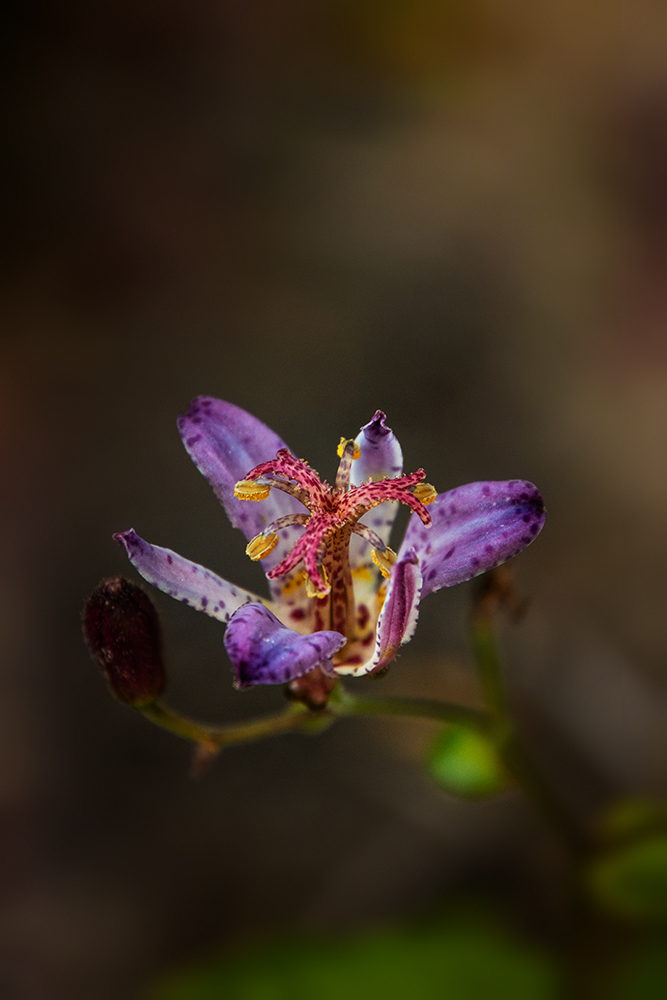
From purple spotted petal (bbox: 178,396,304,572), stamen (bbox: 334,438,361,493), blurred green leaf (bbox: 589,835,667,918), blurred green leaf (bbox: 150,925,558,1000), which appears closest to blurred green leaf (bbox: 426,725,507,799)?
blurred green leaf (bbox: 589,835,667,918)

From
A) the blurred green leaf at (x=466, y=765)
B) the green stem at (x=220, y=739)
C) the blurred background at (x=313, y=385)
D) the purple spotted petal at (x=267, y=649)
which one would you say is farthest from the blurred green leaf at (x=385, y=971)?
the purple spotted petal at (x=267, y=649)

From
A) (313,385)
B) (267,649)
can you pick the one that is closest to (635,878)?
(267,649)

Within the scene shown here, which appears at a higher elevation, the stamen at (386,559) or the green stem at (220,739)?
the stamen at (386,559)

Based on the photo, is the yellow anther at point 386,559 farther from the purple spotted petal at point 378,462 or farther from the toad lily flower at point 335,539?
the purple spotted petal at point 378,462

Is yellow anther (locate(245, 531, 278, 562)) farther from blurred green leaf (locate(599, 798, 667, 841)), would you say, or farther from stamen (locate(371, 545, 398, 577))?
blurred green leaf (locate(599, 798, 667, 841))

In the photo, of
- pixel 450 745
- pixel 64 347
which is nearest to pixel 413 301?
pixel 64 347

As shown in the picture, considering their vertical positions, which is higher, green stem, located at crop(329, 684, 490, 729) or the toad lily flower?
the toad lily flower
